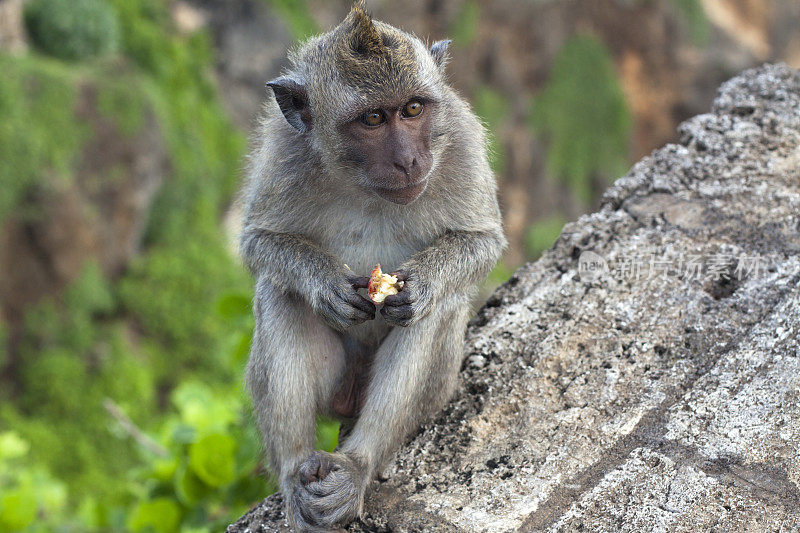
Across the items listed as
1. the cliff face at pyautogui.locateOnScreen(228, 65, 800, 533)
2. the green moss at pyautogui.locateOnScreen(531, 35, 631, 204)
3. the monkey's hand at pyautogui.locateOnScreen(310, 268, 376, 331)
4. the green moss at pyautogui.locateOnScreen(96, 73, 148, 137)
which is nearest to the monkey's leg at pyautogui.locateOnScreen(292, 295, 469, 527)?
the cliff face at pyautogui.locateOnScreen(228, 65, 800, 533)

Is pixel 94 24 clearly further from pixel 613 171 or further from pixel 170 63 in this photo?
pixel 613 171

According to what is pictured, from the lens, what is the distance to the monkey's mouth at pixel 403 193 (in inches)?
141

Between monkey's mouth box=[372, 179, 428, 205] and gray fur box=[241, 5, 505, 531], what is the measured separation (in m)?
0.11

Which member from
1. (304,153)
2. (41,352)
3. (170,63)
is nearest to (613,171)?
(170,63)

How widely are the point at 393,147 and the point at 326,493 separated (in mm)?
1424

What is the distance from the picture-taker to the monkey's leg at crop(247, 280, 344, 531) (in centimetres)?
354

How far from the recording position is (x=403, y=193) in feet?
11.8

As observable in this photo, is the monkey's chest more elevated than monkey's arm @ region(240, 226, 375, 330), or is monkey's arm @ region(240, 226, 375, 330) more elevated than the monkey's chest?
the monkey's chest

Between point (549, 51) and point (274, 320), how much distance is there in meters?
14.8

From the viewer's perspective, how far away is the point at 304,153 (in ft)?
12.8

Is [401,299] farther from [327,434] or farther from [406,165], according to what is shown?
[327,434]

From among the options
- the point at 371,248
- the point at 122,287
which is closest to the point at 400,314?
the point at 371,248

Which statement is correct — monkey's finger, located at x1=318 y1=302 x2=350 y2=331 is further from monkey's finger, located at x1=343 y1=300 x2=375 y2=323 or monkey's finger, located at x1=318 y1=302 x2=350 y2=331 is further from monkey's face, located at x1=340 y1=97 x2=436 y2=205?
monkey's face, located at x1=340 y1=97 x2=436 y2=205

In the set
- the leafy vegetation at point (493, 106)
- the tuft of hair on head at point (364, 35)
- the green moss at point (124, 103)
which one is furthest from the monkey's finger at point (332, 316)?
the leafy vegetation at point (493, 106)
